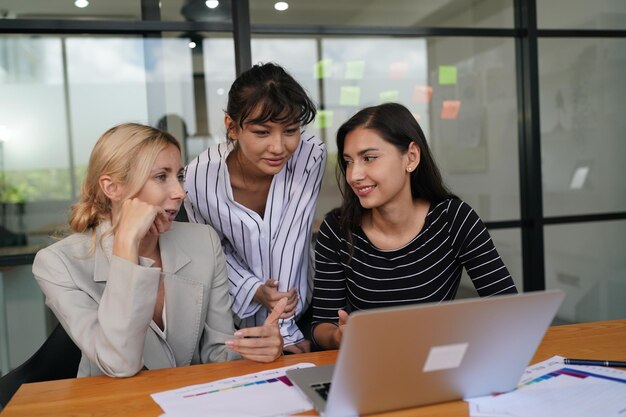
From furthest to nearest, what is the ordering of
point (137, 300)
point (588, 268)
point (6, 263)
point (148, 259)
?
point (588, 268) → point (6, 263) → point (148, 259) → point (137, 300)

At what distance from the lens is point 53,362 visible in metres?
1.68

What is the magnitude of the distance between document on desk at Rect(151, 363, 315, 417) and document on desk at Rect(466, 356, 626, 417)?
1.14 feet

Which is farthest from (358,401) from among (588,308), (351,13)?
(588,308)

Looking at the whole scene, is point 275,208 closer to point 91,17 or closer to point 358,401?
point 358,401

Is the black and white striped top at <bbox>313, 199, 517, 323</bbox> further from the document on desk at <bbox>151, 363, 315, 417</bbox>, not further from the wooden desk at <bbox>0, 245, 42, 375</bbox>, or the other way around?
the wooden desk at <bbox>0, 245, 42, 375</bbox>

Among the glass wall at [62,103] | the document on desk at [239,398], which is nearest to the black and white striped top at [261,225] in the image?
the document on desk at [239,398]

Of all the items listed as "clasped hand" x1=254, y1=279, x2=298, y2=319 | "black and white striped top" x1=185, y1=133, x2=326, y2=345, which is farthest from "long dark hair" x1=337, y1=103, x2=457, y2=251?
"clasped hand" x1=254, y1=279, x2=298, y2=319

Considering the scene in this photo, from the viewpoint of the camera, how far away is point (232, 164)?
7.45ft

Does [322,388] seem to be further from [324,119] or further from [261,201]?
[324,119]

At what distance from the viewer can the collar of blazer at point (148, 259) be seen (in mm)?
1649

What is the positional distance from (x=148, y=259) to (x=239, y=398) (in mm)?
519

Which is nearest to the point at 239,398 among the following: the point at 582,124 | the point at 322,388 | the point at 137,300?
the point at 322,388

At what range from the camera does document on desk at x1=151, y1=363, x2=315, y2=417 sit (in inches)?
45.9

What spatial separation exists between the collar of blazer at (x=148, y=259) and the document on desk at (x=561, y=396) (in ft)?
2.97
